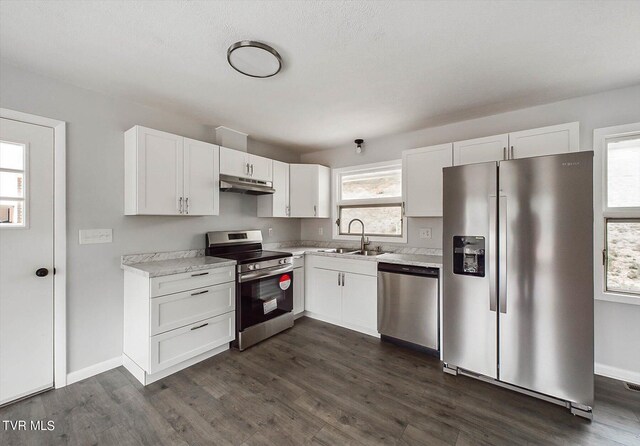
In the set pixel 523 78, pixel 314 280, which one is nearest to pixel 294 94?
pixel 523 78

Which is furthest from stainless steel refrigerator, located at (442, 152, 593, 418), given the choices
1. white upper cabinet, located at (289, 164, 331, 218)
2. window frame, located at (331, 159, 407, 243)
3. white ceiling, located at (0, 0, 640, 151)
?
white upper cabinet, located at (289, 164, 331, 218)

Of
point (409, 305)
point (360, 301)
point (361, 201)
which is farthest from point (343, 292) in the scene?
point (361, 201)

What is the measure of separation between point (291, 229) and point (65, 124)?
2986mm

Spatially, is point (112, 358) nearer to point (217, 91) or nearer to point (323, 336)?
point (323, 336)

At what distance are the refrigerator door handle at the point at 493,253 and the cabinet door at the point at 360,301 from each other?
1.21 m

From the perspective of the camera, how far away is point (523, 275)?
6.81 feet

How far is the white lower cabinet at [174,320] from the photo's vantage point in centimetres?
227

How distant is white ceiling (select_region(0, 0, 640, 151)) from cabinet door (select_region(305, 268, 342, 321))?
206cm

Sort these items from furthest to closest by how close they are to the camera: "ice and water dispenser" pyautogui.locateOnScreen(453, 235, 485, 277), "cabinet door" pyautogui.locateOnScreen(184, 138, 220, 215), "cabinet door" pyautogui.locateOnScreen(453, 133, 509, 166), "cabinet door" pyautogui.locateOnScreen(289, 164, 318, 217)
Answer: "cabinet door" pyautogui.locateOnScreen(289, 164, 318, 217)
"cabinet door" pyautogui.locateOnScreen(184, 138, 220, 215)
"cabinet door" pyautogui.locateOnScreen(453, 133, 509, 166)
"ice and water dispenser" pyautogui.locateOnScreen(453, 235, 485, 277)

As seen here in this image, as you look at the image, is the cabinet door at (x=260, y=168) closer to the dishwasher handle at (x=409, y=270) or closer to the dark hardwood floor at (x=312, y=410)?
the dishwasher handle at (x=409, y=270)

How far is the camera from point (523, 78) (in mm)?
2199

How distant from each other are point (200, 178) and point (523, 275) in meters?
3.15

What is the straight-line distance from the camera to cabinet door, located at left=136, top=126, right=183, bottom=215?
2.46 meters

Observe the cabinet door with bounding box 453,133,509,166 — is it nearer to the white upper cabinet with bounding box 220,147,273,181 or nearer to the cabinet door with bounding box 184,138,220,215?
the white upper cabinet with bounding box 220,147,273,181
